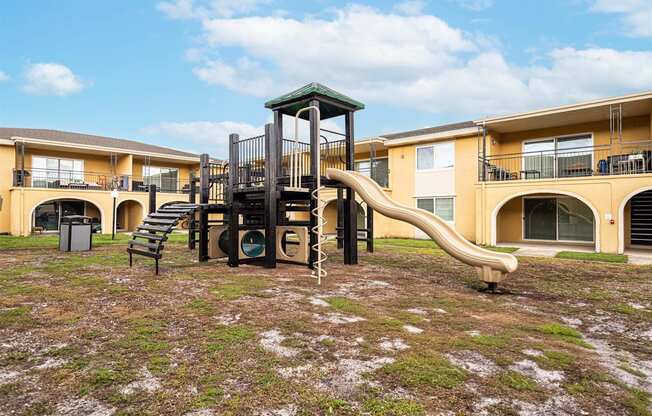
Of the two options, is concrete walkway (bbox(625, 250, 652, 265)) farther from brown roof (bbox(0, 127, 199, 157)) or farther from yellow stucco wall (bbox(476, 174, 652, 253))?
brown roof (bbox(0, 127, 199, 157))

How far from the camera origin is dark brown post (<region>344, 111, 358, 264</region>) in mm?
9742

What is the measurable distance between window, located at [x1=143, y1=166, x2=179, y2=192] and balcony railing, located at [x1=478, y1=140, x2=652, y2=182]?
2069 cm

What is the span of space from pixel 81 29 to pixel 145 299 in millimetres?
17224

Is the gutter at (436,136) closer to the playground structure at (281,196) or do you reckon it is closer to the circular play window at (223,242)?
the playground structure at (281,196)

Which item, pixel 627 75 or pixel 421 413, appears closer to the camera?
pixel 421 413

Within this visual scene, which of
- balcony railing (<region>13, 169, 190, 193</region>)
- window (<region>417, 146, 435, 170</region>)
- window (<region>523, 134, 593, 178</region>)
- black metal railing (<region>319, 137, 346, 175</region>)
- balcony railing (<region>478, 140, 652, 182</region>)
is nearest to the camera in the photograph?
black metal railing (<region>319, 137, 346, 175</region>)

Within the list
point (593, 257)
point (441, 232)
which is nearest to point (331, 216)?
point (593, 257)

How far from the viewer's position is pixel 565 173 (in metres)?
15.7

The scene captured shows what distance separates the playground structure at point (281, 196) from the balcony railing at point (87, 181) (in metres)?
14.2

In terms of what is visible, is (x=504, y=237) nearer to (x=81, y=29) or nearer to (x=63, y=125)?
(x=81, y=29)

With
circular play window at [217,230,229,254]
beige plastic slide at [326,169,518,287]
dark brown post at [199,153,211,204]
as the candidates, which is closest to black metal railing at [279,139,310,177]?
beige plastic slide at [326,169,518,287]

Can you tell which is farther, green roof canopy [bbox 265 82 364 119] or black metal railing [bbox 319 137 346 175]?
black metal railing [bbox 319 137 346 175]

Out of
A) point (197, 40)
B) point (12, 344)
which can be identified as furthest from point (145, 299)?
point (197, 40)

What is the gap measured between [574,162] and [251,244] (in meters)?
14.2
